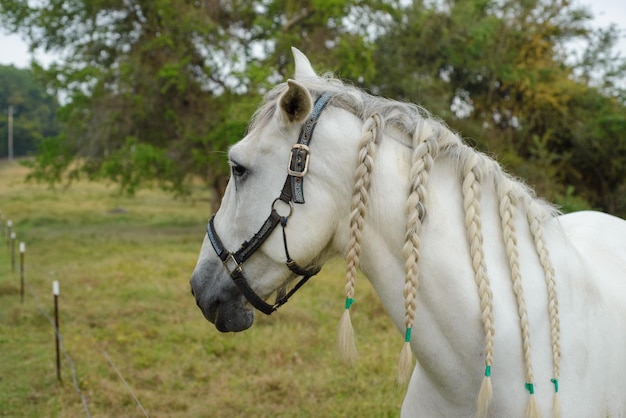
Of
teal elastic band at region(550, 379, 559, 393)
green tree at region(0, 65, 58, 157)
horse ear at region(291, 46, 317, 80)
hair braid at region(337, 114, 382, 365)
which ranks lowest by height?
green tree at region(0, 65, 58, 157)

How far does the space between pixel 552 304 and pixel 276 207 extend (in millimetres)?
920

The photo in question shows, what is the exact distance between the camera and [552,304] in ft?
6.03

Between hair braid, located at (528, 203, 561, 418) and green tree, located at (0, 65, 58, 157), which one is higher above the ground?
hair braid, located at (528, 203, 561, 418)

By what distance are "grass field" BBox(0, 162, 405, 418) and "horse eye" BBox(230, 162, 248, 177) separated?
682 mm

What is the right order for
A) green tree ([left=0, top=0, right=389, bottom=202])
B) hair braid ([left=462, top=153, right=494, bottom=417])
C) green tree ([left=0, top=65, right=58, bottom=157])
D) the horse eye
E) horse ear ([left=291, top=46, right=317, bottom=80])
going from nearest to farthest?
hair braid ([left=462, top=153, right=494, bottom=417]), the horse eye, horse ear ([left=291, top=46, right=317, bottom=80]), green tree ([left=0, top=0, right=389, bottom=202]), green tree ([left=0, top=65, right=58, bottom=157])

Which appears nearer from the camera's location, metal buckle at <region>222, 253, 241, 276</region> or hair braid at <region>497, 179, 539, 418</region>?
hair braid at <region>497, 179, 539, 418</region>

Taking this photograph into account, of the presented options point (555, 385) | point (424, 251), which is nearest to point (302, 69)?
point (424, 251)

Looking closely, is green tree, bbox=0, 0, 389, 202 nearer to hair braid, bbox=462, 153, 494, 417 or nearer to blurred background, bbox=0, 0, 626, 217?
blurred background, bbox=0, 0, 626, 217

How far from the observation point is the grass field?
4676 mm

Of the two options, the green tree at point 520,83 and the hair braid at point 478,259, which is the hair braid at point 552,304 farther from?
the green tree at point 520,83

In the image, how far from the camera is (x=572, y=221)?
129 inches

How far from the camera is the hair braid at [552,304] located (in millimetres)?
1796

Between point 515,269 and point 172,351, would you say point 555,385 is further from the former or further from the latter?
point 172,351

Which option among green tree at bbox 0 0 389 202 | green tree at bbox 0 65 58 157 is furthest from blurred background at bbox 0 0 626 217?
green tree at bbox 0 65 58 157
